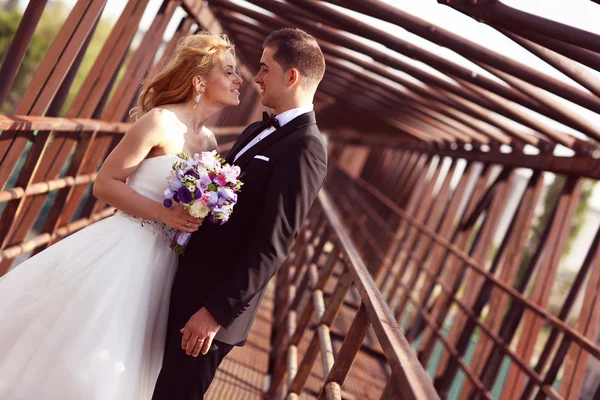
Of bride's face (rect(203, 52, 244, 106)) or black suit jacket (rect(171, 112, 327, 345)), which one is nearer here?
black suit jacket (rect(171, 112, 327, 345))

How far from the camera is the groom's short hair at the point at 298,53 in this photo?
9.82 ft

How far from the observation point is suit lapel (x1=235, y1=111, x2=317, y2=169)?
9.59 ft

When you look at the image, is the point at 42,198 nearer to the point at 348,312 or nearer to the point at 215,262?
the point at 215,262

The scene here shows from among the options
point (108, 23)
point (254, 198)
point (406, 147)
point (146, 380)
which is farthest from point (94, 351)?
point (108, 23)

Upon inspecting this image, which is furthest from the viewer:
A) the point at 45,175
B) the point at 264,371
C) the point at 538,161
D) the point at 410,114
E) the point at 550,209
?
the point at 550,209

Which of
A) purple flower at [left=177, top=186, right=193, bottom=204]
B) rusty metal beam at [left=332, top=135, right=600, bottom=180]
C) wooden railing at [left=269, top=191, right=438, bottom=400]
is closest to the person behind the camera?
wooden railing at [left=269, top=191, right=438, bottom=400]

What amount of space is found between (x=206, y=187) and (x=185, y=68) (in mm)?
695

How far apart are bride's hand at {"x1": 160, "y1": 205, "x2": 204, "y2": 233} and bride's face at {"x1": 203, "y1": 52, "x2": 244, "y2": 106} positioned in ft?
1.85

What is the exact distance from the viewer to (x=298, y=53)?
2.99 metres

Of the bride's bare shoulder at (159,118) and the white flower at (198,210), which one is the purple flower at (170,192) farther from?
the bride's bare shoulder at (159,118)

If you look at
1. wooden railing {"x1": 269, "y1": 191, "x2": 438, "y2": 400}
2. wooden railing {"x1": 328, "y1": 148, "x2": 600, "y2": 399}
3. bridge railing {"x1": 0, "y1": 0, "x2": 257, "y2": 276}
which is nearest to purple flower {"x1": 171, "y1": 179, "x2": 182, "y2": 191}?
wooden railing {"x1": 269, "y1": 191, "x2": 438, "y2": 400}

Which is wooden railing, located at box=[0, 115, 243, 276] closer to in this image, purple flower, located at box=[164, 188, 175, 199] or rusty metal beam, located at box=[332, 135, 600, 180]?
purple flower, located at box=[164, 188, 175, 199]

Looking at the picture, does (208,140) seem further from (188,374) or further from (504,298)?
(504,298)

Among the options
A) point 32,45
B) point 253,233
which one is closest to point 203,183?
point 253,233
